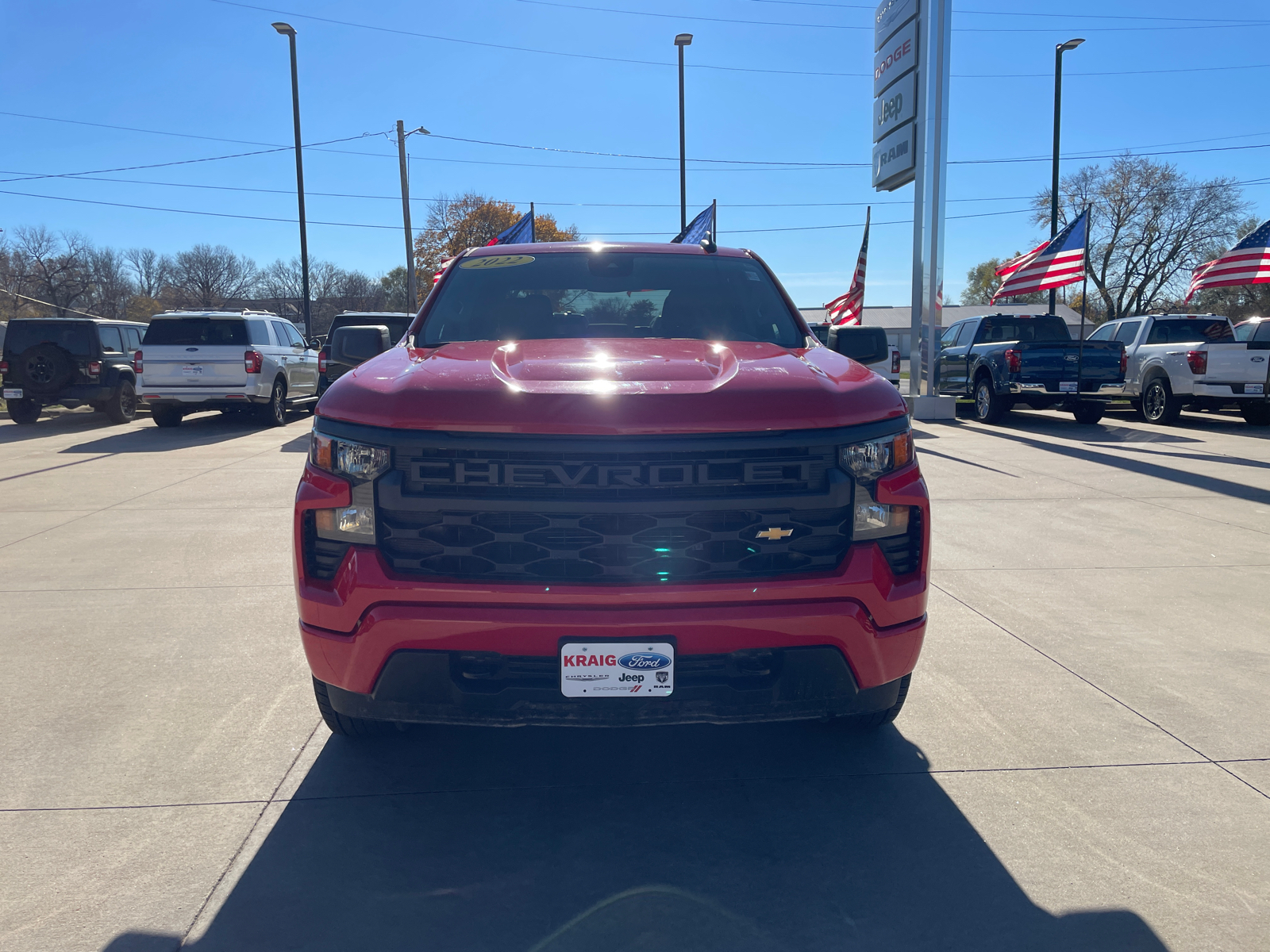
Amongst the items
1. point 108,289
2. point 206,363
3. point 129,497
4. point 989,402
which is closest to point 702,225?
point 989,402

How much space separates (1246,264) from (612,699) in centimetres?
1718

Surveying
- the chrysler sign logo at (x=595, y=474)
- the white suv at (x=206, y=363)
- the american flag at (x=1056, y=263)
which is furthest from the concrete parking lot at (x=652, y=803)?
the american flag at (x=1056, y=263)

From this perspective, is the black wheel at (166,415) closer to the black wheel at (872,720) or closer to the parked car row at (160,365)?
the parked car row at (160,365)

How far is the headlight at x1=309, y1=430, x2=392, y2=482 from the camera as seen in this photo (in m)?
2.66

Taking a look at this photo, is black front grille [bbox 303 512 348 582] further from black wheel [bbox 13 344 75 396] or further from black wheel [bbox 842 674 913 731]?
black wheel [bbox 13 344 75 396]

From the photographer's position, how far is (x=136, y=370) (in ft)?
49.7

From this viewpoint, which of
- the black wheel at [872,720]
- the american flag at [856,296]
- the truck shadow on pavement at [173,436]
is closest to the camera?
the black wheel at [872,720]

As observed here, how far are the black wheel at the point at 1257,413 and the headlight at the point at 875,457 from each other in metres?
15.5

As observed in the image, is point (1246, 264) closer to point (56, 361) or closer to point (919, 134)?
point (919, 134)

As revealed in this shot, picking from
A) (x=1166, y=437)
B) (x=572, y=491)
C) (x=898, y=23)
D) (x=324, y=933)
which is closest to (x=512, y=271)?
(x=572, y=491)

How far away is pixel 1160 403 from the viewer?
16047 millimetres

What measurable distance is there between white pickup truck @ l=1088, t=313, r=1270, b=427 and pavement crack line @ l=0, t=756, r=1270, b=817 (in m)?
13.5

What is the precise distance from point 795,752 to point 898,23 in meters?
17.8

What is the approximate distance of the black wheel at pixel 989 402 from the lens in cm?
1686
